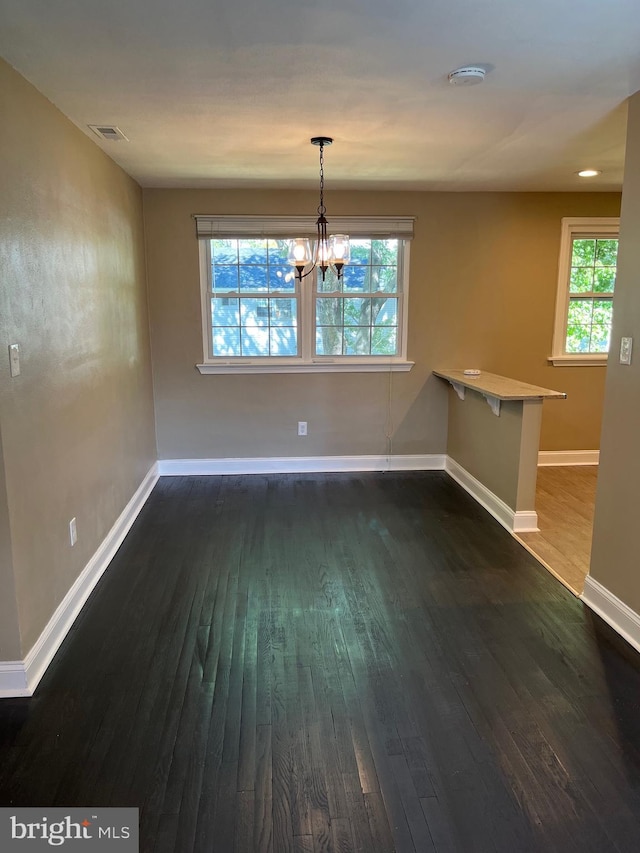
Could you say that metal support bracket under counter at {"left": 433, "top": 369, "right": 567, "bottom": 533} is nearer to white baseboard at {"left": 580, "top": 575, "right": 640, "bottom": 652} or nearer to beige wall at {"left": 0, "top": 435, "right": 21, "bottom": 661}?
white baseboard at {"left": 580, "top": 575, "right": 640, "bottom": 652}

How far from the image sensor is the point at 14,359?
2.07m

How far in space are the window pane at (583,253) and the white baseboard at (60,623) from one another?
4216 millimetres

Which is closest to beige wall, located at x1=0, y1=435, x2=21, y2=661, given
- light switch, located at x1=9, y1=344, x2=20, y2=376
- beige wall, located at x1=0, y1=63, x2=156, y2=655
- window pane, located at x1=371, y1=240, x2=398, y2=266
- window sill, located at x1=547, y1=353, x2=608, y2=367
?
beige wall, located at x1=0, y1=63, x2=156, y2=655

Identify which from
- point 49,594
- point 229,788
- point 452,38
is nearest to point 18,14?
point 452,38

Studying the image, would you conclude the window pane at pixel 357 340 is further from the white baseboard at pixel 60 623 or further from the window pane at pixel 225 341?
the white baseboard at pixel 60 623

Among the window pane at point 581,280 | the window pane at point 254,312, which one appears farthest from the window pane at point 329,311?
the window pane at point 581,280

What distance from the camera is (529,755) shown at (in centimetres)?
185

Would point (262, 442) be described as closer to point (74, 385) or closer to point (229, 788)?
point (74, 385)

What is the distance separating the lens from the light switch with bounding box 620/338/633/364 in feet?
8.06

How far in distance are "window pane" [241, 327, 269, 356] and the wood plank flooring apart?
8.47 ft

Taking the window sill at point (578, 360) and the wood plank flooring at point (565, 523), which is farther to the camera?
the window sill at point (578, 360)

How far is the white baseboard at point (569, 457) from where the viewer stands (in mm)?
5184

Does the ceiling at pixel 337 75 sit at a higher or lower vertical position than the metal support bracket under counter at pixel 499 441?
higher

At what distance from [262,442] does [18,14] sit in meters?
3.56
